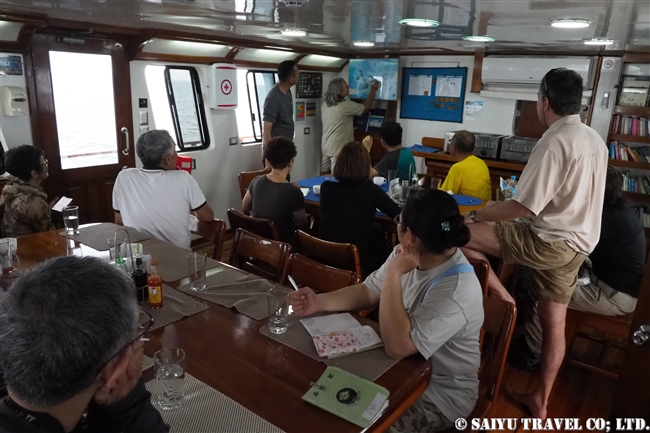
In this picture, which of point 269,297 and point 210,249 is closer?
point 269,297

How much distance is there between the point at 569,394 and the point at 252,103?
4.31m

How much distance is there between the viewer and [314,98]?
6.01 metres

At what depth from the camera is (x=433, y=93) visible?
5754 millimetres

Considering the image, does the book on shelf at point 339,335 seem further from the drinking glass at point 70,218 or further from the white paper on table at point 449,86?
the white paper on table at point 449,86

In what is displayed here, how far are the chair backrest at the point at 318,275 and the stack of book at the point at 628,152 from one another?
3933mm

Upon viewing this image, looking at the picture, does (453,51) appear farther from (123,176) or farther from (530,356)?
(123,176)

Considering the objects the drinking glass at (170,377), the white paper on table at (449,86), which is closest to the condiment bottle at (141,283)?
the drinking glass at (170,377)

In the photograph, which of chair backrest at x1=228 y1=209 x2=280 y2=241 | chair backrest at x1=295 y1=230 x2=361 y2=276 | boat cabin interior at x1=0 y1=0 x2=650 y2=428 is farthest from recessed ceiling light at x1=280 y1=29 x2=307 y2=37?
chair backrest at x1=295 y1=230 x2=361 y2=276

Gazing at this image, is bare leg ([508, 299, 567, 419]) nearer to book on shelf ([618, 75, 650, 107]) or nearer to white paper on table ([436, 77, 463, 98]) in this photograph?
book on shelf ([618, 75, 650, 107])

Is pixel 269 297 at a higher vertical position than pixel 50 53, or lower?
lower

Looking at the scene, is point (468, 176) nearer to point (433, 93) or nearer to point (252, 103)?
point (433, 93)

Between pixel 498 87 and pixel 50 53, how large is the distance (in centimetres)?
435

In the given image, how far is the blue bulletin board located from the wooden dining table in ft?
15.5

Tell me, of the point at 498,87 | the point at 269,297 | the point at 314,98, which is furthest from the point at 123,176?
the point at 498,87
